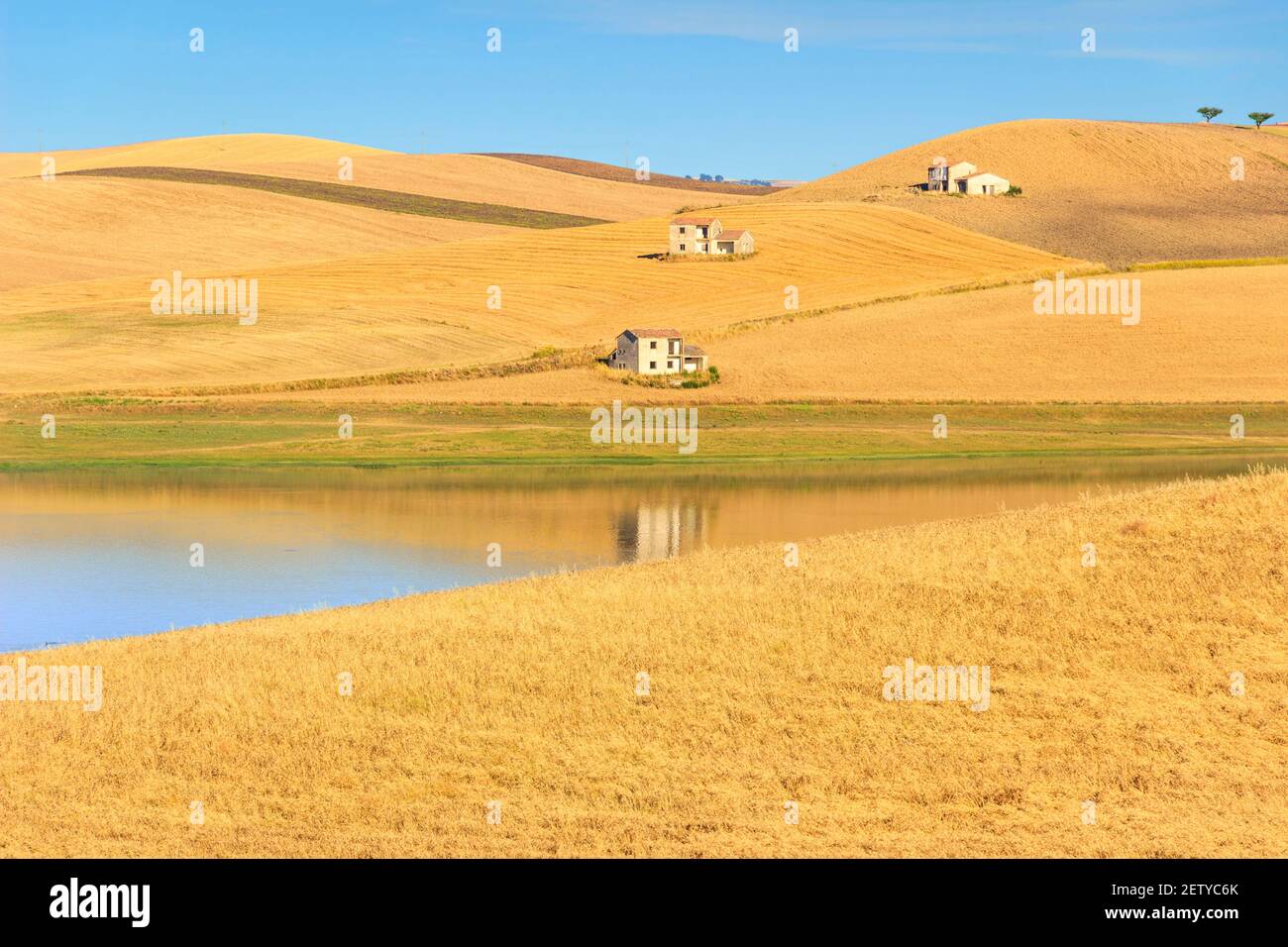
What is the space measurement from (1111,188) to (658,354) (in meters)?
77.6

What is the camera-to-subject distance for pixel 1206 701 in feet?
57.3

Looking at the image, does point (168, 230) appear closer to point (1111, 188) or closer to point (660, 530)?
point (1111, 188)

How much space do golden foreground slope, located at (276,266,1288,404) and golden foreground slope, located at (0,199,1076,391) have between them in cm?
576

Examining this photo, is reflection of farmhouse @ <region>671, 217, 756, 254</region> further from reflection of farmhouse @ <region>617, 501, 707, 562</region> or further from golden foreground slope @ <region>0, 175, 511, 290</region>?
reflection of farmhouse @ <region>617, 501, 707, 562</region>

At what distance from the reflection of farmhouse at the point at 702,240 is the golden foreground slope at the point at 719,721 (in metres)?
80.2

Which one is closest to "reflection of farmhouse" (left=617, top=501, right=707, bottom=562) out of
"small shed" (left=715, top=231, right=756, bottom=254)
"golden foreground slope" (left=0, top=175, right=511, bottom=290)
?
"small shed" (left=715, top=231, right=756, bottom=254)

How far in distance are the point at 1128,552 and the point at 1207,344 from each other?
5261 centimetres

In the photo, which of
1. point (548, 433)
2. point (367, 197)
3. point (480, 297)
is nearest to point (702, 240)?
point (480, 297)

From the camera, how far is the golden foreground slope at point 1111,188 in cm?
10831

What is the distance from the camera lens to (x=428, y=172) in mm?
175250

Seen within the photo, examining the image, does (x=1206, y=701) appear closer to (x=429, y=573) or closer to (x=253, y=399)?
(x=429, y=573)

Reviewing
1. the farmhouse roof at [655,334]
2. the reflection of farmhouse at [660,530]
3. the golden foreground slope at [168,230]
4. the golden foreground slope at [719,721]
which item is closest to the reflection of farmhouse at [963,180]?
the golden foreground slope at [168,230]
